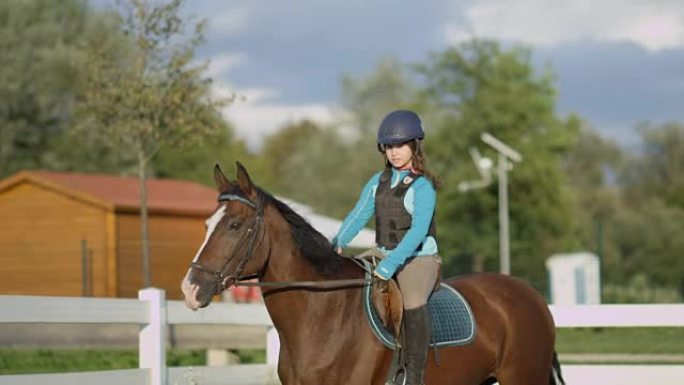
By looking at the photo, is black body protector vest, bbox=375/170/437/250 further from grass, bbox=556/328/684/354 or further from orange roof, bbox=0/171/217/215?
orange roof, bbox=0/171/217/215

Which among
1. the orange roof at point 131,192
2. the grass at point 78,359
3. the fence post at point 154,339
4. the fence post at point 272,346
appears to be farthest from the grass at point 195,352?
the orange roof at point 131,192

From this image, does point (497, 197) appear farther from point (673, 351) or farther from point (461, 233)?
point (673, 351)

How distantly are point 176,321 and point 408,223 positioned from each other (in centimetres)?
369

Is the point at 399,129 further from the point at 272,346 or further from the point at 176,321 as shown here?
the point at 272,346

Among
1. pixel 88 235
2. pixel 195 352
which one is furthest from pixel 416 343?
pixel 88 235

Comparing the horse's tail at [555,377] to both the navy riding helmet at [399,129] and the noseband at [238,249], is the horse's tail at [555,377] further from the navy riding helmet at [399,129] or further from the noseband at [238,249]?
the noseband at [238,249]

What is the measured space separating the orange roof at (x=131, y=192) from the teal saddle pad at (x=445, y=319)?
77.4 ft

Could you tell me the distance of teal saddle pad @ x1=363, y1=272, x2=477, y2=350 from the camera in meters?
6.99

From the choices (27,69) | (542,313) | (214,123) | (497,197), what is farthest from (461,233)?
(542,313)

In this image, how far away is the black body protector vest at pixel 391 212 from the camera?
7.00 m

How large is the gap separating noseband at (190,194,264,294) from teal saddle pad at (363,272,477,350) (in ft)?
2.67

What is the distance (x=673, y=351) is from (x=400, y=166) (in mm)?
13338

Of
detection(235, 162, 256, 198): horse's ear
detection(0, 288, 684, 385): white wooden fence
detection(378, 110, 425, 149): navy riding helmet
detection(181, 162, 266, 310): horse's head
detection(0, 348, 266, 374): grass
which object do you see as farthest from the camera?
detection(0, 348, 266, 374): grass

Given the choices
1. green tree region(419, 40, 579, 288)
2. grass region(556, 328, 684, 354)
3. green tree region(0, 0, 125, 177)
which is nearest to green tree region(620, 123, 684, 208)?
green tree region(419, 40, 579, 288)
